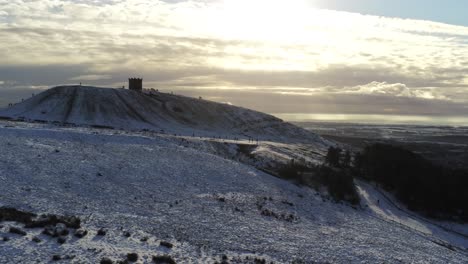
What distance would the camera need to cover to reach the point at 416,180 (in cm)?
6406

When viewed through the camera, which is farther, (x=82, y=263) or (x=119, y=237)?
(x=119, y=237)

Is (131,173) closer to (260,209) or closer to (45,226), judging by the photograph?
(260,209)

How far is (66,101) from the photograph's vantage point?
3898 inches

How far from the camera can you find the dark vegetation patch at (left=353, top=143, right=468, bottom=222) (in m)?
61.1

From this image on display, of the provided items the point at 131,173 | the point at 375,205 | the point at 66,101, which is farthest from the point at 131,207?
the point at 66,101

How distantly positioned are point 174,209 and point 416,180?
1630 inches

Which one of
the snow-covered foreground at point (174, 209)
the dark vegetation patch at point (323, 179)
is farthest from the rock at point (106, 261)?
the dark vegetation patch at point (323, 179)

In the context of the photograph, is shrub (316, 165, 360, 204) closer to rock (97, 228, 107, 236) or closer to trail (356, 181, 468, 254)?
trail (356, 181, 468, 254)

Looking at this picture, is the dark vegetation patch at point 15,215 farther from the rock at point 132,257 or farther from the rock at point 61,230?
the rock at point 132,257

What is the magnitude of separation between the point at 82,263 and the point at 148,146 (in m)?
33.7

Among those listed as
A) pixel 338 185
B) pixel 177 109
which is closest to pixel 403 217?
pixel 338 185

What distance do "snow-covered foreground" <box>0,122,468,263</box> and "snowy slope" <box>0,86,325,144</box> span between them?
120ft

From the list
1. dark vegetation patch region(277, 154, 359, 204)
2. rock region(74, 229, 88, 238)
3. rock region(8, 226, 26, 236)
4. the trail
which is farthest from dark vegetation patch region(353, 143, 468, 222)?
rock region(8, 226, 26, 236)

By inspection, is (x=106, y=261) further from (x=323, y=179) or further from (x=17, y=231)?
(x=323, y=179)
